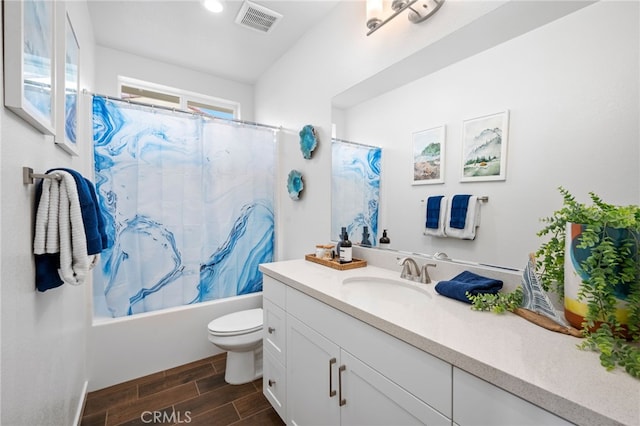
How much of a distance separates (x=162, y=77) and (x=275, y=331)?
8.80 ft

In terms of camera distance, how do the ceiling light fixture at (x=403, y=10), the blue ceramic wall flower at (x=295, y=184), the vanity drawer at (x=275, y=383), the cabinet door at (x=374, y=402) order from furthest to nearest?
1. the blue ceramic wall flower at (x=295, y=184)
2. the vanity drawer at (x=275, y=383)
3. the ceiling light fixture at (x=403, y=10)
4. the cabinet door at (x=374, y=402)

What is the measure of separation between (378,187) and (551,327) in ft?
3.50

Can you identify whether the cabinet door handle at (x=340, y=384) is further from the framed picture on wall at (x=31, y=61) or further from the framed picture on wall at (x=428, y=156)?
the framed picture on wall at (x=31, y=61)

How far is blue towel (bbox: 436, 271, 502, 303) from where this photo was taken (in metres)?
1.04

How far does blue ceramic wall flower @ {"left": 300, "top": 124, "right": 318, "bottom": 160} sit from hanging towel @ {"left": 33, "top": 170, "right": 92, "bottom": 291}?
56.9 inches

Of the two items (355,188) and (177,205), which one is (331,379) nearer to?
(355,188)

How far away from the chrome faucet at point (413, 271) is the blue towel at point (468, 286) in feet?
0.56

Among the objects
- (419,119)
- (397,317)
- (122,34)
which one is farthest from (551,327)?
(122,34)

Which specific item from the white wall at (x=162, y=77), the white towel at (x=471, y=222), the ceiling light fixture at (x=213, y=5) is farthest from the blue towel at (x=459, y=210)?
the white wall at (x=162, y=77)

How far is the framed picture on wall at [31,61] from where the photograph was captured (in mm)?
698

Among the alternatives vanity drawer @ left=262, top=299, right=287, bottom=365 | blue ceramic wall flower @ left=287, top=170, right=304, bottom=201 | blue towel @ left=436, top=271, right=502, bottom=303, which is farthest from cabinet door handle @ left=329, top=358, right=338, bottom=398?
blue ceramic wall flower @ left=287, top=170, right=304, bottom=201

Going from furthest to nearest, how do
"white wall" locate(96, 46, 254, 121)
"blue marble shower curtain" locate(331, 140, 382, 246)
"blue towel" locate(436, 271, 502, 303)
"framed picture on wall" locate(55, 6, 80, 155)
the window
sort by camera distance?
1. the window
2. "white wall" locate(96, 46, 254, 121)
3. "blue marble shower curtain" locate(331, 140, 382, 246)
4. "framed picture on wall" locate(55, 6, 80, 155)
5. "blue towel" locate(436, 271, 502, 303)

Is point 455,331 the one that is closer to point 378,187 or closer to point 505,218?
point 505,218

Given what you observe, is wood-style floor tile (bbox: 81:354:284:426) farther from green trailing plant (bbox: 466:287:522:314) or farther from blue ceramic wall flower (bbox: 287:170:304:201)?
blue ceramic wall flower (bbox: 287:170:304:201)
